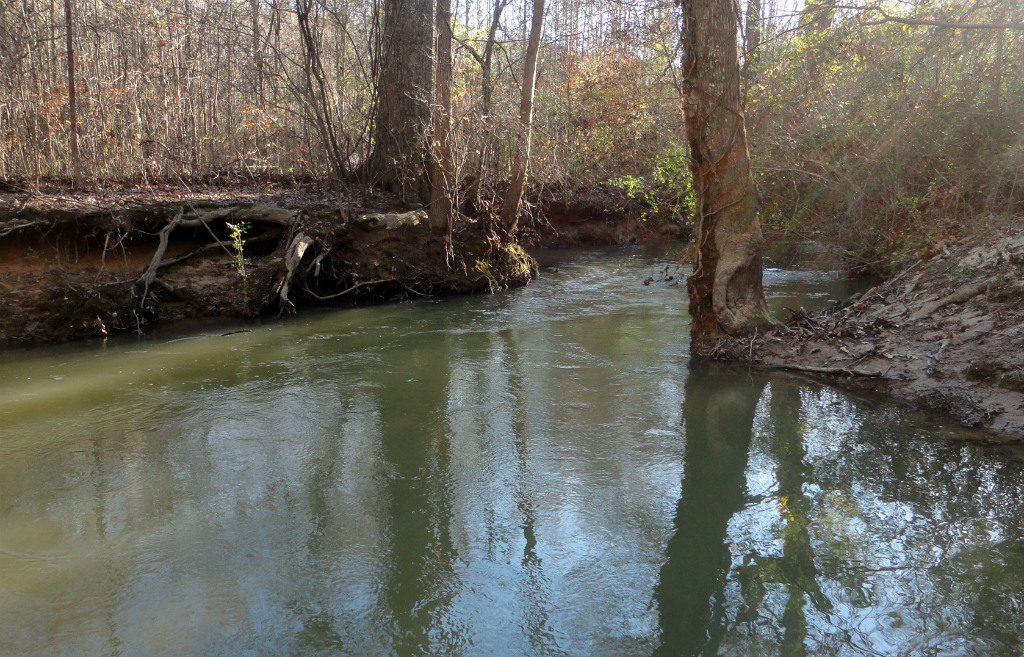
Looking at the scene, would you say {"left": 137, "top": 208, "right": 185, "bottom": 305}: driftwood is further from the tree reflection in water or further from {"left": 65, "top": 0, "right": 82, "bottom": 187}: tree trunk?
the tree reflection in water

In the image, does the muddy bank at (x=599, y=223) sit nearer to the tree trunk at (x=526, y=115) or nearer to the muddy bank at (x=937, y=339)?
the tree trunk at (x=526, y=115)

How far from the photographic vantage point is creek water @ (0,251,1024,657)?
3.42 metres

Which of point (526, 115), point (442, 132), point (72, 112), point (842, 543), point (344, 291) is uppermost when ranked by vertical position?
point (526, 115)

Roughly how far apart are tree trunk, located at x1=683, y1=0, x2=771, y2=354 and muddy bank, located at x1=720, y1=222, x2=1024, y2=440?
387mm

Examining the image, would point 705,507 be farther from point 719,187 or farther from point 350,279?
point 350,279

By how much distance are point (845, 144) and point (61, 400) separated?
10.5 meters

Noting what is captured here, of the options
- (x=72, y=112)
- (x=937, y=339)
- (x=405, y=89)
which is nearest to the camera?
(x=937, y=339)

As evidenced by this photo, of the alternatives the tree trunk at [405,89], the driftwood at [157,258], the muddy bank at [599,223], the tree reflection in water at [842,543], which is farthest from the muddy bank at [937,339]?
the muddy bank at [599,223]

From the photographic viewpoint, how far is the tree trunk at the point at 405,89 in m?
12.9

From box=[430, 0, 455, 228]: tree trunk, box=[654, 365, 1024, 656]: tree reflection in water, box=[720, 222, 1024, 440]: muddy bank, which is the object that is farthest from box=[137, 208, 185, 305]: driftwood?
box=[654, 365, 1024, 656]: tree reflection in water

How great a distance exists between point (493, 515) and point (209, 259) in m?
7.99

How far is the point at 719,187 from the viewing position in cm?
775

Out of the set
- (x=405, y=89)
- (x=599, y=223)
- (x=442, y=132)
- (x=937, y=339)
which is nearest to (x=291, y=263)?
(x=442, y=132)

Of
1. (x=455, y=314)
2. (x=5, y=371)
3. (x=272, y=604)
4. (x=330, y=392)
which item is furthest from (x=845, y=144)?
(x=5, y=371)
